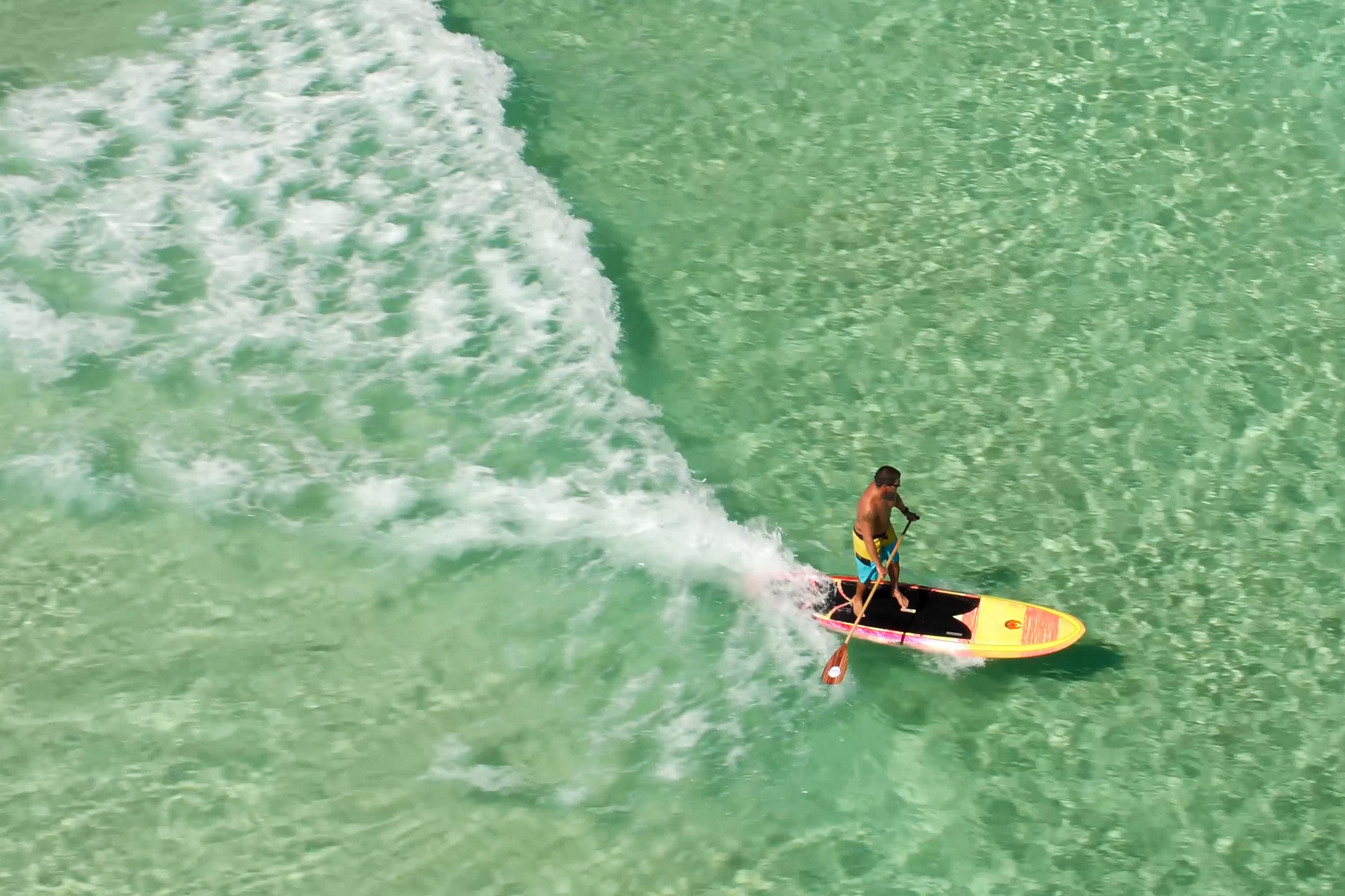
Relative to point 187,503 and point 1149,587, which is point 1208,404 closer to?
point 1149,587

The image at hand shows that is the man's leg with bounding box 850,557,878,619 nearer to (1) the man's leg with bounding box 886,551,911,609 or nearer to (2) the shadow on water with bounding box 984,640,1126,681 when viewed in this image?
(1) the man's leg with bounding box 886,551,911,609

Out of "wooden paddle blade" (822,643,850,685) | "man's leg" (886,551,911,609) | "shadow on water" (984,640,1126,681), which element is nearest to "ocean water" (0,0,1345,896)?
"shadow on water" (984,640,1126,681)

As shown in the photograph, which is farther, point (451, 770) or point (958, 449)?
point (958, 449)

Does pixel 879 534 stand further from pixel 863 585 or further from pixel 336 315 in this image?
pixel 336 315

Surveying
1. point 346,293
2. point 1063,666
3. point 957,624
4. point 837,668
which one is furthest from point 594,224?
point 1063,666

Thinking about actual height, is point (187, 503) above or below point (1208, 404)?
below

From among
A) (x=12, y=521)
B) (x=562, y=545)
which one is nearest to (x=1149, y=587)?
(x=562, y=545)

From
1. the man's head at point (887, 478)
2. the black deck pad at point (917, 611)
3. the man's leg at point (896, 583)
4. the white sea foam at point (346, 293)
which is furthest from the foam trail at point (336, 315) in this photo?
the man's head at point (887, 478)
